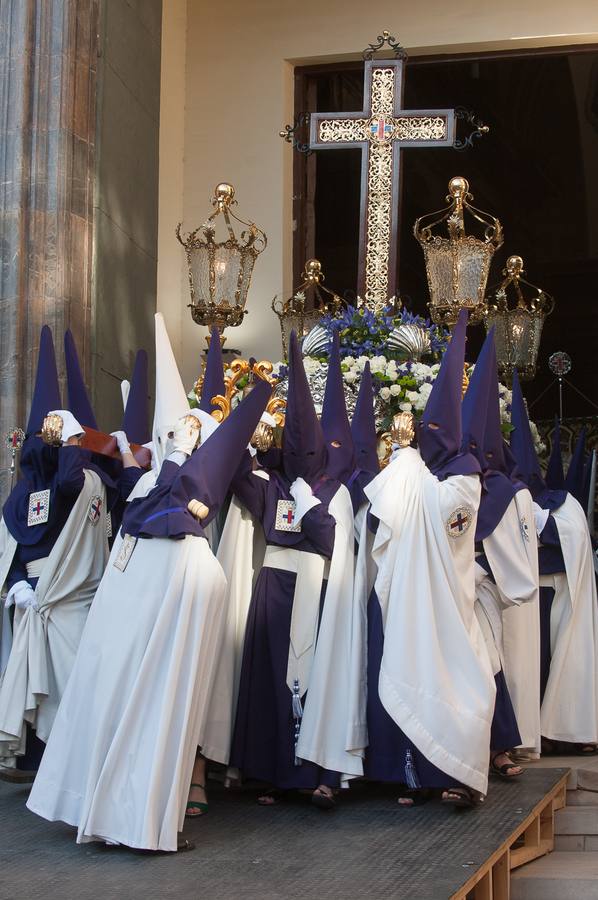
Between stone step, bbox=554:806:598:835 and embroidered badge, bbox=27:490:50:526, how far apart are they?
267 cm

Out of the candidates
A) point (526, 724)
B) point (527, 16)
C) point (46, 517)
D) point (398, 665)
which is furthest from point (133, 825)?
point (527, 16)

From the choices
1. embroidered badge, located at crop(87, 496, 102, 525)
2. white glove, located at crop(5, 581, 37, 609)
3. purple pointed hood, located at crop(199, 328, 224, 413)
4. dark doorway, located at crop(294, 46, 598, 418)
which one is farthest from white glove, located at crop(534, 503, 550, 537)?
dark doorway, located at crop(294, 46, 598, 418)

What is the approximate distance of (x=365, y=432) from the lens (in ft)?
21.9

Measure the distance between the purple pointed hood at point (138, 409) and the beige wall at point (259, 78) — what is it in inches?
143

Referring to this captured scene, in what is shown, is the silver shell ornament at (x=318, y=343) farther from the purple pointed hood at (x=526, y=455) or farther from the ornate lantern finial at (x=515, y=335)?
the ornate lantern finial at (x=515, y=335)

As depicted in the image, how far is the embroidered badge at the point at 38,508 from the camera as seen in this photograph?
21.4 ft

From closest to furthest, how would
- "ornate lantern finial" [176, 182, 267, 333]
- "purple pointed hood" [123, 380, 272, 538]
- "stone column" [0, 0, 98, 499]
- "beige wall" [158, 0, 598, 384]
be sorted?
1. "purple pointed hood" [123, 380, 272, 538]
2. "ornate lantern finial" [176, 182, 267, 333]
3. "stone column" [0, 0, 98, 499]
4. "beige wall" [158, 0, 598, 384]

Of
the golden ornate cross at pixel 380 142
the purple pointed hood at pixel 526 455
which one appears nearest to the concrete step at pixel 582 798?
the purple pointed hood at pixel 526 455

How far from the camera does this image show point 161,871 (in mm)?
4754

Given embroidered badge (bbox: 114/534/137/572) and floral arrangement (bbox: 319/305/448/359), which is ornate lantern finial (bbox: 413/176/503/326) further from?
embroidered badge (bbox: 114/534/137/572)

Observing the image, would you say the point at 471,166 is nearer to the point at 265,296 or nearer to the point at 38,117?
the point at 265,296

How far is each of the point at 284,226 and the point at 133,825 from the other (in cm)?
682

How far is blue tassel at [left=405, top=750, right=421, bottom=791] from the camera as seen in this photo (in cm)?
571

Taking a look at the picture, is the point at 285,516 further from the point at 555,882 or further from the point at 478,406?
the point at 555,882
